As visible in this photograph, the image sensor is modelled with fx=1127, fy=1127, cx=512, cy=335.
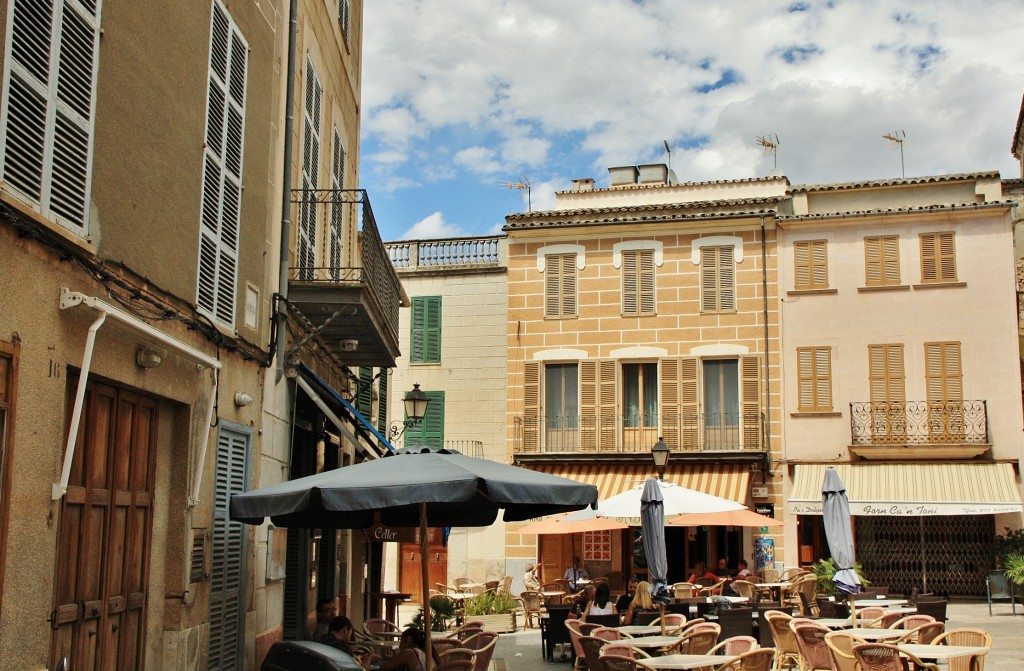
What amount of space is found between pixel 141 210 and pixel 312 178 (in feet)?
20.0

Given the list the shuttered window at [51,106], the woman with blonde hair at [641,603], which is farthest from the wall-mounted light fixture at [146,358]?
the woman with blonde hair at [641,603]

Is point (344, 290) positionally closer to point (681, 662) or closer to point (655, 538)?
point (655, 538)

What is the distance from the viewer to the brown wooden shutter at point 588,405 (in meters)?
28.4

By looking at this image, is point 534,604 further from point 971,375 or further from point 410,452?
point 410,452

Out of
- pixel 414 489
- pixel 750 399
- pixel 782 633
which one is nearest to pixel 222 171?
pixel 414 489

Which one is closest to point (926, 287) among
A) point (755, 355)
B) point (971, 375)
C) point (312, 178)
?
point (971, 375)

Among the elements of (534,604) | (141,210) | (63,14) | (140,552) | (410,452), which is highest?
(63,14)

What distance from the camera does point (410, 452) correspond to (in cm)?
906

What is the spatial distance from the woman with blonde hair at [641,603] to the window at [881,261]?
1549 centimetres

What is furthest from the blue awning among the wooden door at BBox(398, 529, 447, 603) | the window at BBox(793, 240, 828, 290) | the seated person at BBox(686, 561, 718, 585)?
the window at BBox(793, 240, 828, 290)

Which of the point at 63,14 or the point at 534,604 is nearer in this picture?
the point at 63,14

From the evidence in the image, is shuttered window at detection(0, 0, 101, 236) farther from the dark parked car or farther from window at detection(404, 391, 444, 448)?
window at detection(404, 391, 444, 448)

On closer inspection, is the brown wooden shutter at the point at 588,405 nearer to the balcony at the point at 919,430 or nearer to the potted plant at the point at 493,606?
the potted plant at the point at 493,606

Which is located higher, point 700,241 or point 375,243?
point 700,241
